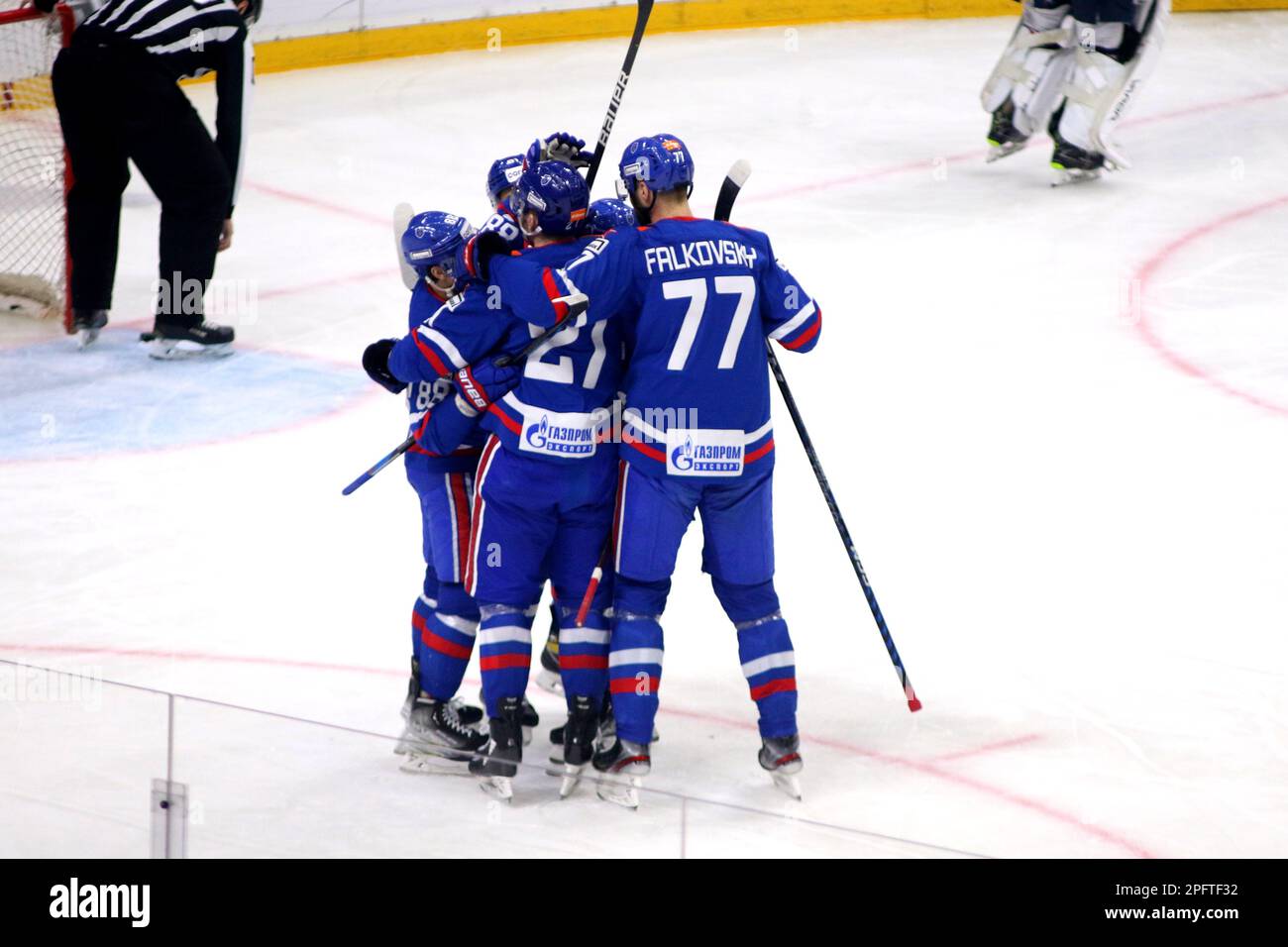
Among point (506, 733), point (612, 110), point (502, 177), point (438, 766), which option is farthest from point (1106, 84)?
point (438, 766)

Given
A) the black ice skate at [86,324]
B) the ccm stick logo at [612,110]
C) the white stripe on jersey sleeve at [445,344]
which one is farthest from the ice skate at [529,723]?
the black ice skate at [86,324]

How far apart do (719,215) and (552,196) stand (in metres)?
0.39

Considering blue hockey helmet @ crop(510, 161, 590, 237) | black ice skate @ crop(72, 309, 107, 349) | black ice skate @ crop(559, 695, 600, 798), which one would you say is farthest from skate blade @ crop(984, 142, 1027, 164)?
black ice skate @ crop(559, 695, 600, 798)

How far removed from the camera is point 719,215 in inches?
144

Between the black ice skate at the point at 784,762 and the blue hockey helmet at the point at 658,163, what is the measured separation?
107cm

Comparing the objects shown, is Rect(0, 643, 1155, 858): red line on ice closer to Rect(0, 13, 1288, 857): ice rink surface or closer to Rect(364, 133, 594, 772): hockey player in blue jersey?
Rect(0, 13, 1288, 857): ice rink surface

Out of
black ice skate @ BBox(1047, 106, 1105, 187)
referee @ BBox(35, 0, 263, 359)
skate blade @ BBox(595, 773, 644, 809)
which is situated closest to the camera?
skate blade @ BBox(595, 773, 644, 809)

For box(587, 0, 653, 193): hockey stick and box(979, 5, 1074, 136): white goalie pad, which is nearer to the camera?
box(587, 0, 653, 193): hockey stick

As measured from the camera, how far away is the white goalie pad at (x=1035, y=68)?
8.59 meters

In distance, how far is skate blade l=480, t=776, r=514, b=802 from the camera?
10.7 ft

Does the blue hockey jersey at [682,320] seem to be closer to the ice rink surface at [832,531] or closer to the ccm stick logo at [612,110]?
the ice rink surface at [832,531]

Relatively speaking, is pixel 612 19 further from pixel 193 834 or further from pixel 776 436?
pixel 193 834

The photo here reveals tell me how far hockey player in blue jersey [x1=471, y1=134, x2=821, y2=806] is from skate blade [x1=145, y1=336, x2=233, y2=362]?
343 cm

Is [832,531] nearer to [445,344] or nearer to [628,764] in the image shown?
[628,764]
